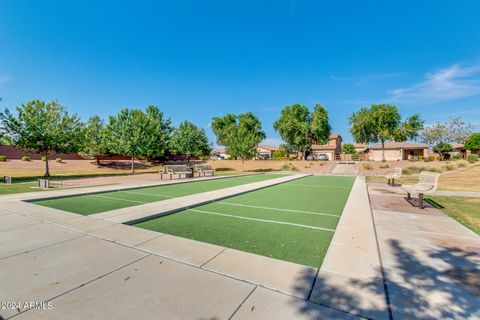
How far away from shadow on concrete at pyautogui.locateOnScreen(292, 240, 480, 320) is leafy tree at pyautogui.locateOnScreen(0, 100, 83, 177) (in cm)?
2407

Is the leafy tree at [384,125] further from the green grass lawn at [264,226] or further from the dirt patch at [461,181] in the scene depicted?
the green grass lawn at [264,226]

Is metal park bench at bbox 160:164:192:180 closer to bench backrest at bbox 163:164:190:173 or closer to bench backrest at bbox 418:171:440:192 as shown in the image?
bench backrest at bbox 163:164:190:173

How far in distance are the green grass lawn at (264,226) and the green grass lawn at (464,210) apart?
2.83 m

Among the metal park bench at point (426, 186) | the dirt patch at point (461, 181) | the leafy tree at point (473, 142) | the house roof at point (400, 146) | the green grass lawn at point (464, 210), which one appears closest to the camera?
the green grass lawn at point (464, 210)

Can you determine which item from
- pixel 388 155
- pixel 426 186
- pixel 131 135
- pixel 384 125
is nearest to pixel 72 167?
pixel 131 135

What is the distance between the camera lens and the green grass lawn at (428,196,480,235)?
5262mm

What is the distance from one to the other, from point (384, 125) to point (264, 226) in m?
48.0

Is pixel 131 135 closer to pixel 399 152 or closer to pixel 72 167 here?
pixel 72 167

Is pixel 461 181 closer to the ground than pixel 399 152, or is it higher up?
closer to the ground

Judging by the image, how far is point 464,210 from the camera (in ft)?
21.4

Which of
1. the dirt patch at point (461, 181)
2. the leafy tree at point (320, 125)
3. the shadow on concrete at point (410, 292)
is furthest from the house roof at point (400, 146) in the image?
the shadow on concrete at point (410, 292)

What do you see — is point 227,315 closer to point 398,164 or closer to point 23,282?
point 23,282

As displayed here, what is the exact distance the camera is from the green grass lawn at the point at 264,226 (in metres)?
3.79

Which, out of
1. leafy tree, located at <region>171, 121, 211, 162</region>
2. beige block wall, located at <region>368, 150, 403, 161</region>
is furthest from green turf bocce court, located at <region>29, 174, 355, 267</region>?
beige block wall, located at <region>368, 150, 403, 161</region>
